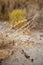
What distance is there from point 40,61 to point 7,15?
4271mm

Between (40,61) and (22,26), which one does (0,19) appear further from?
(40,61)

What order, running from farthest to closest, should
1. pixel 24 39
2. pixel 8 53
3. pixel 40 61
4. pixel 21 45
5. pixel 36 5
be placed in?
pixel 36 5 < pixel 24 39 < pixel 21 45 < pixel 8 53 < pixel 40 61

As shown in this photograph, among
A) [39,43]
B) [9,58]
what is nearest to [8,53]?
[9,58]

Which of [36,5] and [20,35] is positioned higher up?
[36,5]

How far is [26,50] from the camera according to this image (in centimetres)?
576

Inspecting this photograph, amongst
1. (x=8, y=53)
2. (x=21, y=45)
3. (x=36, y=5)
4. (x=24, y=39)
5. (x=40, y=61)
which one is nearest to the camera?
(x=40, y=61)

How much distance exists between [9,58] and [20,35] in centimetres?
178

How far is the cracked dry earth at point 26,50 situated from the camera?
508 centimetres

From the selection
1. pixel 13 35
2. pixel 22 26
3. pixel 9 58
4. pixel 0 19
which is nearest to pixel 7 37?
pixel 13 35

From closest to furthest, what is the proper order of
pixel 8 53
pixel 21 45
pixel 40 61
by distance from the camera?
pixel 40 61 < pixel 8 53 < pixel 21 45

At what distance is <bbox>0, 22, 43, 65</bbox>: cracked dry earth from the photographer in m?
5.08

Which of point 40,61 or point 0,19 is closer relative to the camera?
point 40,61

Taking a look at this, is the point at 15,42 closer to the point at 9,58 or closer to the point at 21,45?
the point at 21,45

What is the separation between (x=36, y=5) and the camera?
8891mm
